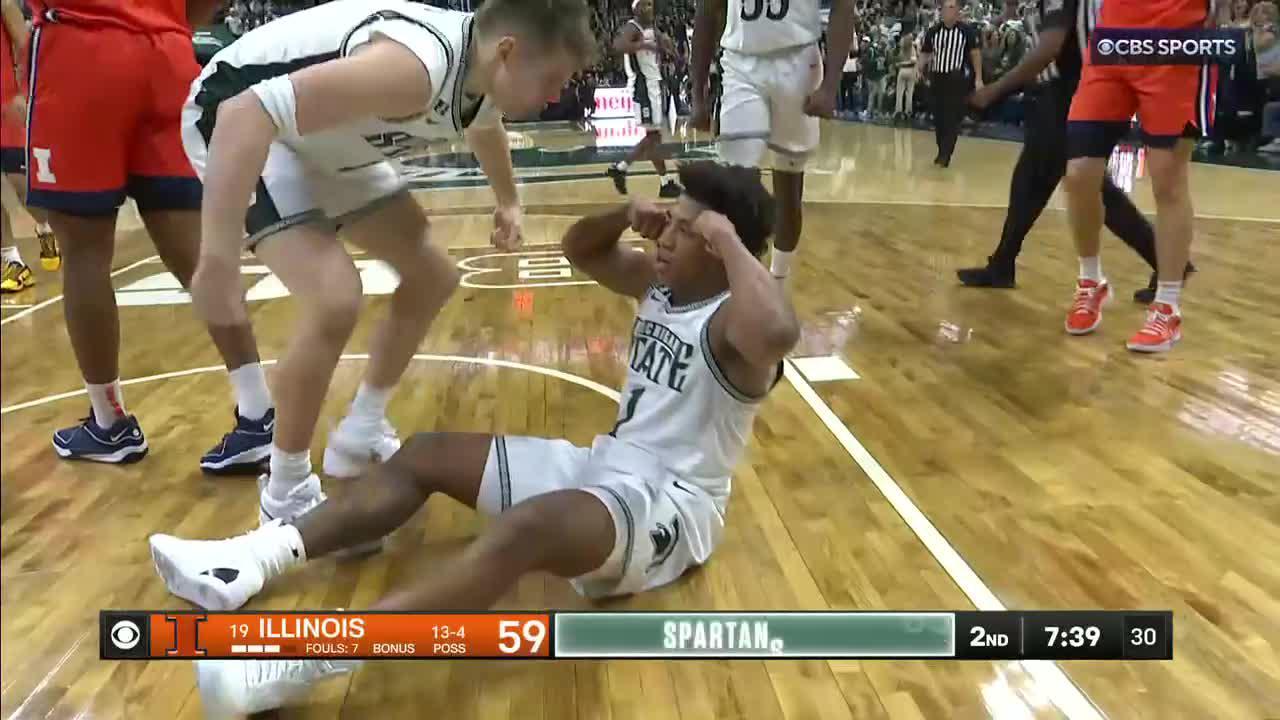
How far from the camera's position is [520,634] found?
81cm

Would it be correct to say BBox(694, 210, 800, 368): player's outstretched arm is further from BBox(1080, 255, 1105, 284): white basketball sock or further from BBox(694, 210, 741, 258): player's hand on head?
BBox(1080, 255, 1105, 284): white basketball sock

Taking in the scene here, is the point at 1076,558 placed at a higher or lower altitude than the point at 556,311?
lower

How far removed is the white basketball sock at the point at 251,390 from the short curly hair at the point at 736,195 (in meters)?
0.48

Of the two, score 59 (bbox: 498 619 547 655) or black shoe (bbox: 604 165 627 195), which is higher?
black shoe (bbox: 604 165 627 195)

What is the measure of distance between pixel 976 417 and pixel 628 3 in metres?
0.92

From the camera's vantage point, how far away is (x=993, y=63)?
1.03 metres

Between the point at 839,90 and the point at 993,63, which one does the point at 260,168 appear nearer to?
the point at 839,90

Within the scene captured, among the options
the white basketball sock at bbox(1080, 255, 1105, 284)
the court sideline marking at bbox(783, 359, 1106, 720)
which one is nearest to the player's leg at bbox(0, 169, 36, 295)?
the court sideline marking at bbox(783, 359, 1106, 720)

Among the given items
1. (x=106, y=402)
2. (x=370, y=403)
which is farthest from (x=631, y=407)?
(x=106, y=402)

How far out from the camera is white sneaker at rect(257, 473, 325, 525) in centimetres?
105

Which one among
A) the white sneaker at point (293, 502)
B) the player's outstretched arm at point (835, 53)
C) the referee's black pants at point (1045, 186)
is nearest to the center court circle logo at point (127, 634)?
the white sneaker at point (293, 502)

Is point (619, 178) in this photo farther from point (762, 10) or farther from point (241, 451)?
point (241, 451)

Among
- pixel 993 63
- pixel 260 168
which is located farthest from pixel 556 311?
pixel 993 63

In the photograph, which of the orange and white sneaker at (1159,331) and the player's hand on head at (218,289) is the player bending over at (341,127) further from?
the orange and white sneaker at (1159,331)
